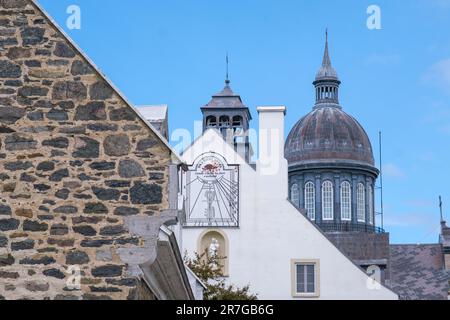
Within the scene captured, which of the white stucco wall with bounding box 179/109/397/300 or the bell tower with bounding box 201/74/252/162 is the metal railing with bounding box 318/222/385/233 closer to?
the bell tower with bounding box 201/74/252/162

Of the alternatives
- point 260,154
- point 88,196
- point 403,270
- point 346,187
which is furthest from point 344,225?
point 88,196

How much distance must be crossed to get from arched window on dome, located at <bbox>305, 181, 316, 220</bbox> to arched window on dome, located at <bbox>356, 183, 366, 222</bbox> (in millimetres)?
2449

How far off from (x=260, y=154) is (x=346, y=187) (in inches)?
Answer: 829

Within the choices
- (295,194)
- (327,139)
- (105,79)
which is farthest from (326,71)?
(105,79)

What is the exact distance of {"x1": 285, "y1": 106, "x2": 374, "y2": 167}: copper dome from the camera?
2859 inches

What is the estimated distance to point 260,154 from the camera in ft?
170

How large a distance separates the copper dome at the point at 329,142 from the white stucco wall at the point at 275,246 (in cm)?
2285

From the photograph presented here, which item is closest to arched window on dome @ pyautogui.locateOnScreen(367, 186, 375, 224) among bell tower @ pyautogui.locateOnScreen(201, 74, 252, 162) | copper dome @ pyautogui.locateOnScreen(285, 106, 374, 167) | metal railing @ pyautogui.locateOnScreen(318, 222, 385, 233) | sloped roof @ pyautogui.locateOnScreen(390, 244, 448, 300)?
metal railing @ pyautogui.locateOnScreen(318, 222, 385, 233)

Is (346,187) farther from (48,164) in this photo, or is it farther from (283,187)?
(48,164)

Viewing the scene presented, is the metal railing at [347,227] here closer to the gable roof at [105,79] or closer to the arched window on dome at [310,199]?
the arched window on dome at [310,199]

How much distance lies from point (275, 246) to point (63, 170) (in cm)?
3185

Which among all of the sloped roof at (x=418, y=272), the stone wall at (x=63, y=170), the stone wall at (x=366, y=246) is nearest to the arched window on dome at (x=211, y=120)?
the stone wall at (x=366, y=246)

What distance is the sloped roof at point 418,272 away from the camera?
58428 mm

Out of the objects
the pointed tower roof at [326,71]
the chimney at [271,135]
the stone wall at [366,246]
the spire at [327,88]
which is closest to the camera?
the chimney at [271,135]
